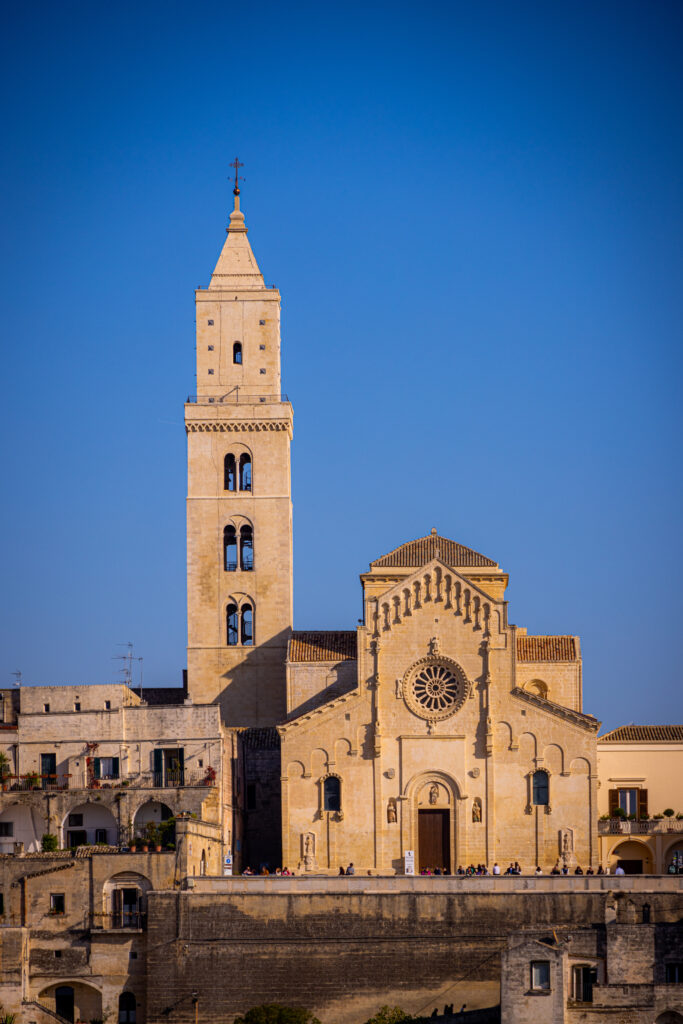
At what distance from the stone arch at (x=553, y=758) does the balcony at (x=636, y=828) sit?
3.04m

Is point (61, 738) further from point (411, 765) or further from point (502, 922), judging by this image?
point (502, 922)

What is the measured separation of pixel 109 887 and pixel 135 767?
25.5 ft

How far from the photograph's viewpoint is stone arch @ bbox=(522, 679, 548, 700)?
96.9 m

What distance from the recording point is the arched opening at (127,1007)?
8262 centimetres

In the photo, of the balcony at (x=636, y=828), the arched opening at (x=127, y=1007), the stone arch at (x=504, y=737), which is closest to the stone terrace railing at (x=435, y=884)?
the arched opening at (x=127, y=1007)

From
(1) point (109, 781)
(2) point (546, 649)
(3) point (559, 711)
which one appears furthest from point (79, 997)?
(2) point (546, 649)

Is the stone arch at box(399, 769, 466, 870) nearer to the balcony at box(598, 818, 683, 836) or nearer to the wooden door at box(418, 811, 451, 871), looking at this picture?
the wooden door at box(418, 811, 451, 871)

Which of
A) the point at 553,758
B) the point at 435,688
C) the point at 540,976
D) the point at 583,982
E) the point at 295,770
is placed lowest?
the point at 583,982

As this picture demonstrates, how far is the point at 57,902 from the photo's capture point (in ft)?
275

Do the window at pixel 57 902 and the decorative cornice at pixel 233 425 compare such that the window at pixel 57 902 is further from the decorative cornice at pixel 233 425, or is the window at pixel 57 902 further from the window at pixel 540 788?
the decorative cornice at pixel 233 425

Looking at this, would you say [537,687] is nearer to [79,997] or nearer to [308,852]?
[308,852]

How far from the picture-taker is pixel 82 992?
83.0 metres

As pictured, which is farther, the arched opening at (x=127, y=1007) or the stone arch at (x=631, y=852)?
the stone arch at (x=631, y=852)

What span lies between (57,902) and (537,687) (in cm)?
2400
